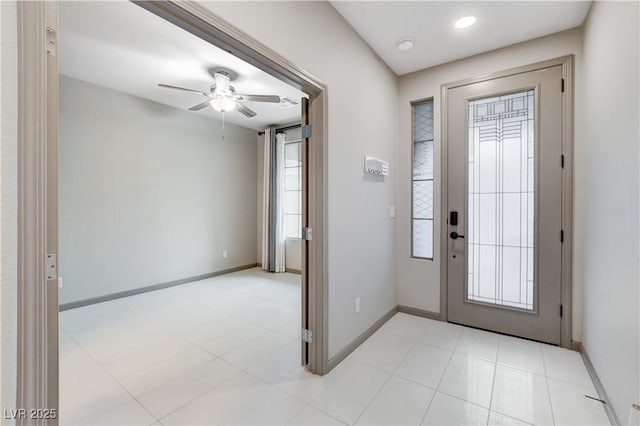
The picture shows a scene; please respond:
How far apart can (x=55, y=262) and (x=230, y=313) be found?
2.64m

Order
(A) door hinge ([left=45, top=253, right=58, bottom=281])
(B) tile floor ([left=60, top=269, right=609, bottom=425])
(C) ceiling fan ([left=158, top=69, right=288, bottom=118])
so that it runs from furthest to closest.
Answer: (C) ceiling fan ([left=158, top=69, right=288, bottom=118])
(B) tile floor ([left=60, top=269, right=609, bottom=425])
(A) door hinge ([left=45, top=253, right=58, bottom=281])

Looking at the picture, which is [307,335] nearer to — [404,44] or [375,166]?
[375,166]

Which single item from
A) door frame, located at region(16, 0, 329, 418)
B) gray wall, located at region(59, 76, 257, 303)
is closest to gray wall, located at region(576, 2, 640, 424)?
door frame, located at region(16, 0, 329, 418)

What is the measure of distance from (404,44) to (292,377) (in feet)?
10.2

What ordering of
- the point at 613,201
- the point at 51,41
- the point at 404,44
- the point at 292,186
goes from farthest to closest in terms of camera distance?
the point at 292,186
the point at 404,44
the point at 613,201
the point at 51,41

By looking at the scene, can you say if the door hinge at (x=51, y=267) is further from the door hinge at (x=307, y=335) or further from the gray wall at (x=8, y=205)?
the door hinge at (x=307, y=335)

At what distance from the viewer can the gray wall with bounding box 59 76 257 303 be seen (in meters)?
3.43

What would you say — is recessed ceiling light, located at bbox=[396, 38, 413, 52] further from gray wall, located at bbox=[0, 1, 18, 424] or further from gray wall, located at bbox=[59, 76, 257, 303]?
gray wall, located at bbox=[59, 76, 257, 303]

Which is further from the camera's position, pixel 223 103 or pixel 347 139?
pixel 223 103

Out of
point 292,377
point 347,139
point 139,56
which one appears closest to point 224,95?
point 139,56

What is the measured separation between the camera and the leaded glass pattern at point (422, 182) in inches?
123

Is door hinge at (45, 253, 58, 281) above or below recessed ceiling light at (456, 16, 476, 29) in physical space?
below

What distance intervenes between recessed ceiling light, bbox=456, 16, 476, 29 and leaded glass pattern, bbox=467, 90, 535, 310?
0.77 meters

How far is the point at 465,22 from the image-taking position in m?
2.32
